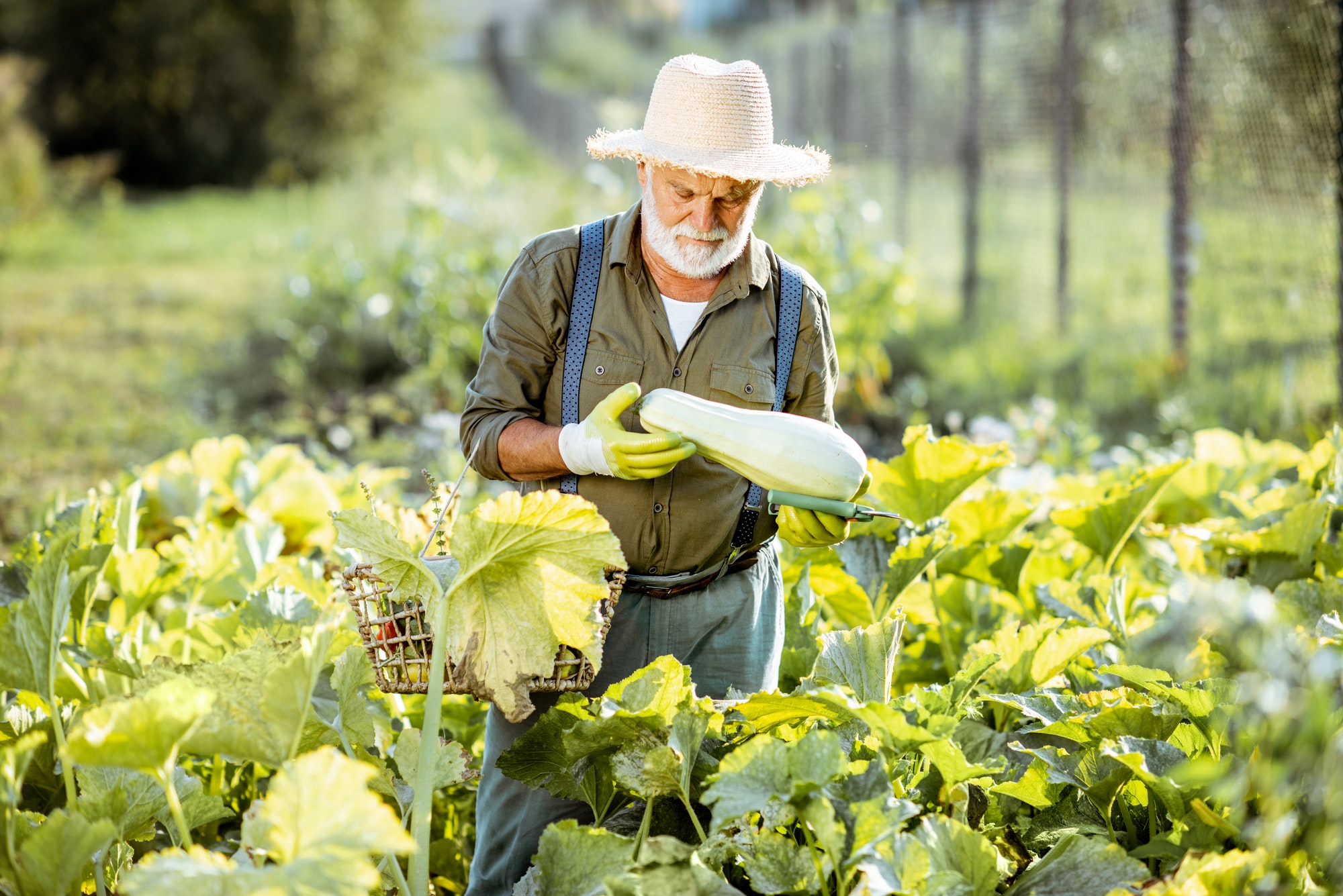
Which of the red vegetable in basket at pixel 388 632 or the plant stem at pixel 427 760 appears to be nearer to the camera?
the plant stem at pixel 427 760

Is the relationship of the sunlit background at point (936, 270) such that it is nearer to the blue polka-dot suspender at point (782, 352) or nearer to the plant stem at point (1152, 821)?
the blue polka-dot suspender at point (782, 352)

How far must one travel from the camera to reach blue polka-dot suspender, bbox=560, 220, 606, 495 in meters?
2.24

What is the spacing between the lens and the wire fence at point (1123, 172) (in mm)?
4992

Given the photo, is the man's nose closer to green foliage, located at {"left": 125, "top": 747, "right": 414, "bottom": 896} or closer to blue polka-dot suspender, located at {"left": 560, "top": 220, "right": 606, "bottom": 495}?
blue polka-dot suspender, located at {"left": 560, "top": 220, "right": 606, "bottom": 495}

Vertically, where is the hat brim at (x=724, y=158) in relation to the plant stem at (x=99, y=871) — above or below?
above

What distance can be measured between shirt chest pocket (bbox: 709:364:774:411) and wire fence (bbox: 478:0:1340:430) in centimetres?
330

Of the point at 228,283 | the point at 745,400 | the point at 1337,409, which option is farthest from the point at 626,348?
the point at 228,283

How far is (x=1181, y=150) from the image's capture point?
5602 millimetres

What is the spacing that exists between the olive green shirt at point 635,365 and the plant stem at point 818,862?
678 millimetres

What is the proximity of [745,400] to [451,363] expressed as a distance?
12.6 feet

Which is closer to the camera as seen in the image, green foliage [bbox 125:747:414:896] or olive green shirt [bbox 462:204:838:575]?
green foliage [bbox 125:747:414:896]

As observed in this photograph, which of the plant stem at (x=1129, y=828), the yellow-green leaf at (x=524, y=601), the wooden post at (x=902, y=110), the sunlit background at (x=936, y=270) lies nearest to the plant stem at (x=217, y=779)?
the yellow-green leaf at (x=524, y=601)

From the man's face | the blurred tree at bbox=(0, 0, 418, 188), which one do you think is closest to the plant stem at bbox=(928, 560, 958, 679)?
the man's face

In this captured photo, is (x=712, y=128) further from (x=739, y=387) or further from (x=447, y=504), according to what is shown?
(x=447, y=504)
